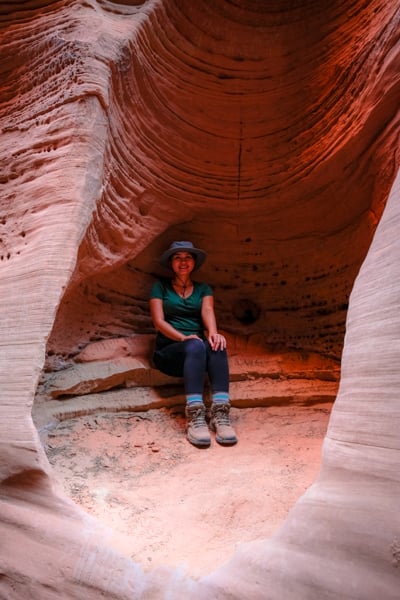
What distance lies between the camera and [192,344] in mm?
2604

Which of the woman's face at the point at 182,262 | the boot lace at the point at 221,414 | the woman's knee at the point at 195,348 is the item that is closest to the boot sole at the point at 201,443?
the boot lace at the point at 221,414

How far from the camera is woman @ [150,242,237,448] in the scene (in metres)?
2.45

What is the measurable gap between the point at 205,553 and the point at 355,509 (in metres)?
0.60

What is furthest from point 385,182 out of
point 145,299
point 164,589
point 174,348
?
point 164,589

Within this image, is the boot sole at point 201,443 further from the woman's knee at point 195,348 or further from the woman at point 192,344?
the woman's knee at point 195,348

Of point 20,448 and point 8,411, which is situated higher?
point 8,411

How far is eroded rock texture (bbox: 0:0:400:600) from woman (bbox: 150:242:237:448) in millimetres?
303

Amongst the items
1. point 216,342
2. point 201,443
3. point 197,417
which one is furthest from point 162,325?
point 201,443

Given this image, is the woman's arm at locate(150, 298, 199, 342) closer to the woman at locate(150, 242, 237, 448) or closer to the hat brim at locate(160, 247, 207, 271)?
the woman at locate(150, 242, 237, 448)

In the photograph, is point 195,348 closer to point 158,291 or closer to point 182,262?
point 158,291

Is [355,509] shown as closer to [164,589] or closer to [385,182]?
[164,589]

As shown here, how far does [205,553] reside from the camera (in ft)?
4.61

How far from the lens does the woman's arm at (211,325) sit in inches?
104

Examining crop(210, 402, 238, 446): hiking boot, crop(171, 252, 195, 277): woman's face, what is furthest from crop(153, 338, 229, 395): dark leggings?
crop(171, 252, 195, 277): woman's face
